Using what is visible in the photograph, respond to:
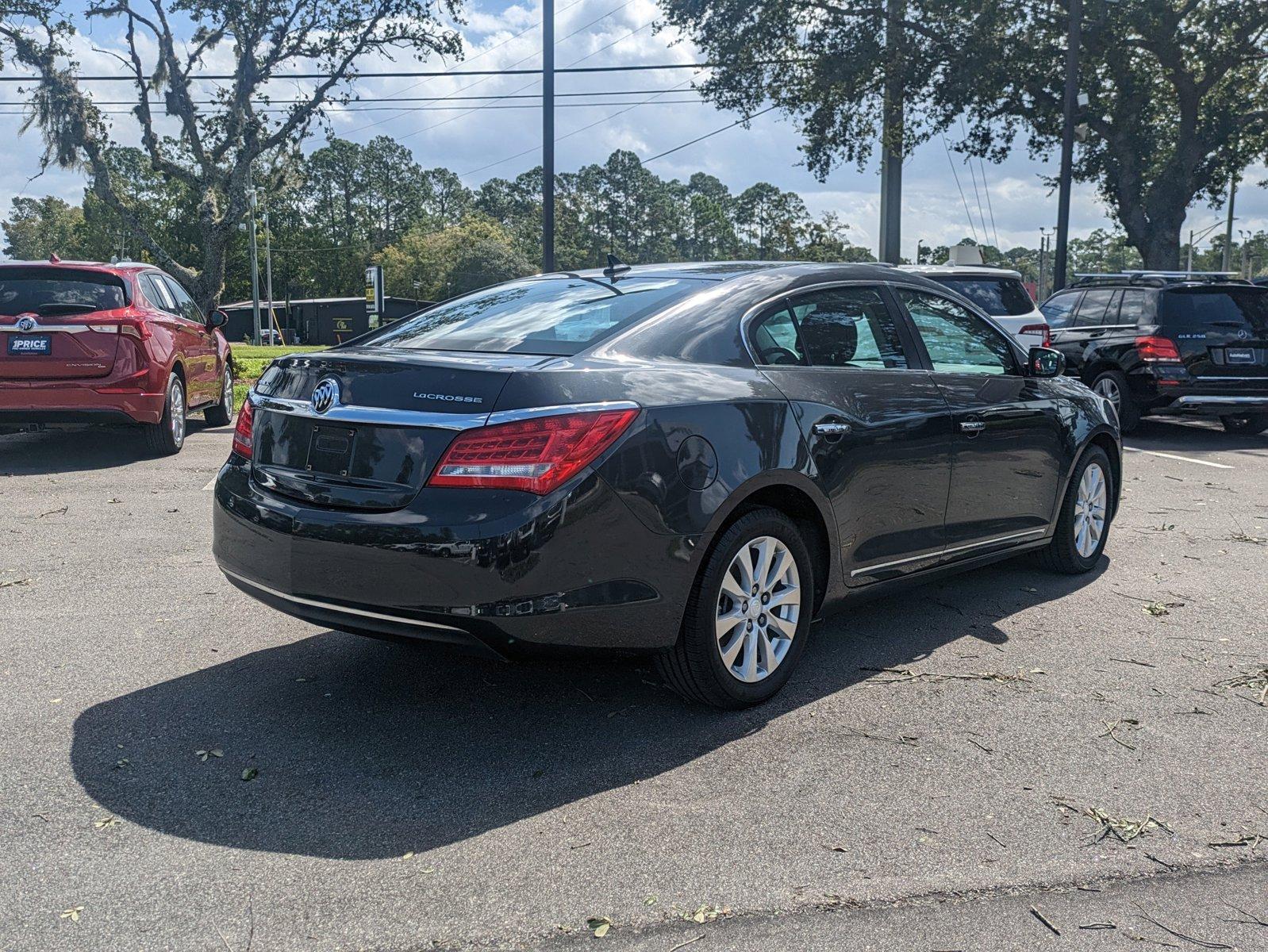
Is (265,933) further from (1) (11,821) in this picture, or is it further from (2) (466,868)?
(1) (11,821)

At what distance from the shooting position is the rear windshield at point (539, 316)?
4230mm

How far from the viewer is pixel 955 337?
18.2ft

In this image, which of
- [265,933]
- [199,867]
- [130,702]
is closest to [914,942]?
[265,933]

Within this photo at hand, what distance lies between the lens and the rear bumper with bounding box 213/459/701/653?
362 centimetres

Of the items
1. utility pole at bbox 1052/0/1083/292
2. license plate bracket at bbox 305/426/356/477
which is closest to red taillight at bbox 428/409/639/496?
license plate bracket at bbox 305/426/356/477

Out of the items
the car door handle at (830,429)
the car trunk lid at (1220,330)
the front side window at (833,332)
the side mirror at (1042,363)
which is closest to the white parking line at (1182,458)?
the car trunk lid at (1220,330)

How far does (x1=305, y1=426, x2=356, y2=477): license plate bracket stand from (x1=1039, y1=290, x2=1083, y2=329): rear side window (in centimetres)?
1222

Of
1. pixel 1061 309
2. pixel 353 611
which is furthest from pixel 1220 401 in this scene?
pixel 353 611

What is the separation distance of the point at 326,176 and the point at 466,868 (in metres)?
123

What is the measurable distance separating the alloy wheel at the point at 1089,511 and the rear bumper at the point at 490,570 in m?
3.23

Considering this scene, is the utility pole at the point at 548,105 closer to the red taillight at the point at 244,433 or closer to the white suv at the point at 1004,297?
the white suv at the point at 1004,297

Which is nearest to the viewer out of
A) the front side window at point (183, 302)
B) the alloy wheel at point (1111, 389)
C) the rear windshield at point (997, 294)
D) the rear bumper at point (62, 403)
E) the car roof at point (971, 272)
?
the rear bumper at point (62, 403)

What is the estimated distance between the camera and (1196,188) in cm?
3017

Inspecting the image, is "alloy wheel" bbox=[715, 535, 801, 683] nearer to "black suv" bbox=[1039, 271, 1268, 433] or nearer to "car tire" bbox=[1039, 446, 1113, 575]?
"car tire" bbox=[1039, 446, 1113, 575]
